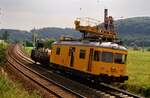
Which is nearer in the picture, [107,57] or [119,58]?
[107,57]

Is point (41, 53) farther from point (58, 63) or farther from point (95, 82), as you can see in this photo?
point (95, 82)

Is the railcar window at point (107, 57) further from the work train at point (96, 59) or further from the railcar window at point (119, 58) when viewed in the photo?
the railcar window at point (119, 58)

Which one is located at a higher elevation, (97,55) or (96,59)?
(97,55)

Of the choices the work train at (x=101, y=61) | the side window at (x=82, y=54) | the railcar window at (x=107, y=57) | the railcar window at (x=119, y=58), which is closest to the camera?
the work train at (x=101, y=61)

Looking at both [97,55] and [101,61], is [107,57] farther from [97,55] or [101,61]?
[97,55]

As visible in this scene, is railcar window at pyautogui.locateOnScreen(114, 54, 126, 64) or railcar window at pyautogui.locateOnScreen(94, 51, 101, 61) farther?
railcar window at pyautogui.locateOnScreen(114, 54, 126, 64)

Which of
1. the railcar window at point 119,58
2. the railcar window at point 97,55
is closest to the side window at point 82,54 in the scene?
the railcar window at point 97,55

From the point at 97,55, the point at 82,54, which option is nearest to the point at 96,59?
the point at 97,55

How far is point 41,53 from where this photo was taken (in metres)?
43.2

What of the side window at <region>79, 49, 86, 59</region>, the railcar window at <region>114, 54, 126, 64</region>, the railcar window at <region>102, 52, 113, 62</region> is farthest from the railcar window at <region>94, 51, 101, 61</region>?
the side window at <region>79, 49, 86, 59</region>

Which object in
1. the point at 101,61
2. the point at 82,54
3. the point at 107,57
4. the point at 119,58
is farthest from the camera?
the point at 82,54

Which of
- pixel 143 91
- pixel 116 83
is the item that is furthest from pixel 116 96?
pixel 116 83

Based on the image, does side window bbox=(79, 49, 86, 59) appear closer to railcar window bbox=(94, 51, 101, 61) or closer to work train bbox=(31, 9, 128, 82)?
work train bbox=(31, 9, 128, 82)

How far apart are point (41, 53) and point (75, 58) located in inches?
598
